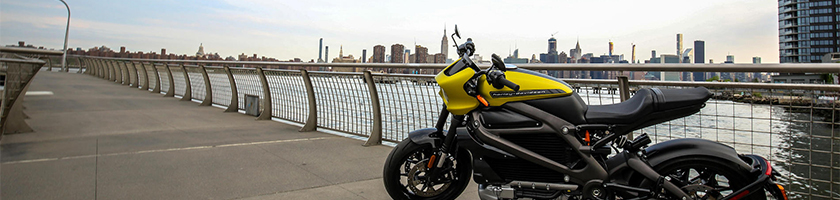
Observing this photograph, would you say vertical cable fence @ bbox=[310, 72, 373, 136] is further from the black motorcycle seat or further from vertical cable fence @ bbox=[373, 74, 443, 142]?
the black motorcycle seat

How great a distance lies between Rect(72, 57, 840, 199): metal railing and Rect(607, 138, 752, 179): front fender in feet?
1.34

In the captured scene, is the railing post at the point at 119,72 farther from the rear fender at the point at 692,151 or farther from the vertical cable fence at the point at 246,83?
the rear fender at the point at 692,151

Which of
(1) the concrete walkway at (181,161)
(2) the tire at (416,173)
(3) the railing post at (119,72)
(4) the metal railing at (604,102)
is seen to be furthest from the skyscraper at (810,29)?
(2) the tire at (416,173)

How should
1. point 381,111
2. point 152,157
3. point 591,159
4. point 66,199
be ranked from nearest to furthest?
point 591,159 → point 66,199 → point 152,157 → point 381,111

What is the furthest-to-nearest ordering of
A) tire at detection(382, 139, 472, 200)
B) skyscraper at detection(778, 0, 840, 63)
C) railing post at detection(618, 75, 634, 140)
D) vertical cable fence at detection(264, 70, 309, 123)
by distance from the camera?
skyscraper at detection(778, 0, 840, 63) → vertical cable fence at detection(264, 70, 309, 123) → railing post at detection(618, 75, 634, 140) → tire at detection(382, 139, 472, 200)

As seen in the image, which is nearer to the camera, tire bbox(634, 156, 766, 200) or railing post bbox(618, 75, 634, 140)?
tire bbox(634, 156, 766, 200)

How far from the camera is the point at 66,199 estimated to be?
2686mm

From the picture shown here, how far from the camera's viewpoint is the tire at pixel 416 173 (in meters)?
2.74

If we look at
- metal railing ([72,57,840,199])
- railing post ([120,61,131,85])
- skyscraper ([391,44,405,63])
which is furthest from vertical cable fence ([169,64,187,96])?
skyscraper ([391,44,405,63])

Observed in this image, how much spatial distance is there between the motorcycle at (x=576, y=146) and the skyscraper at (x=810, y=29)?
114 metres

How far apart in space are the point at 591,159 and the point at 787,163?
1537mm

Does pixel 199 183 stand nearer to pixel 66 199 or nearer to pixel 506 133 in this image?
pixel 66 199

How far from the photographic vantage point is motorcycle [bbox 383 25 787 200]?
2.11 metres

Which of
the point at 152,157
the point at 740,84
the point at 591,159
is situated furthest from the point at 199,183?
the point at 740,84
